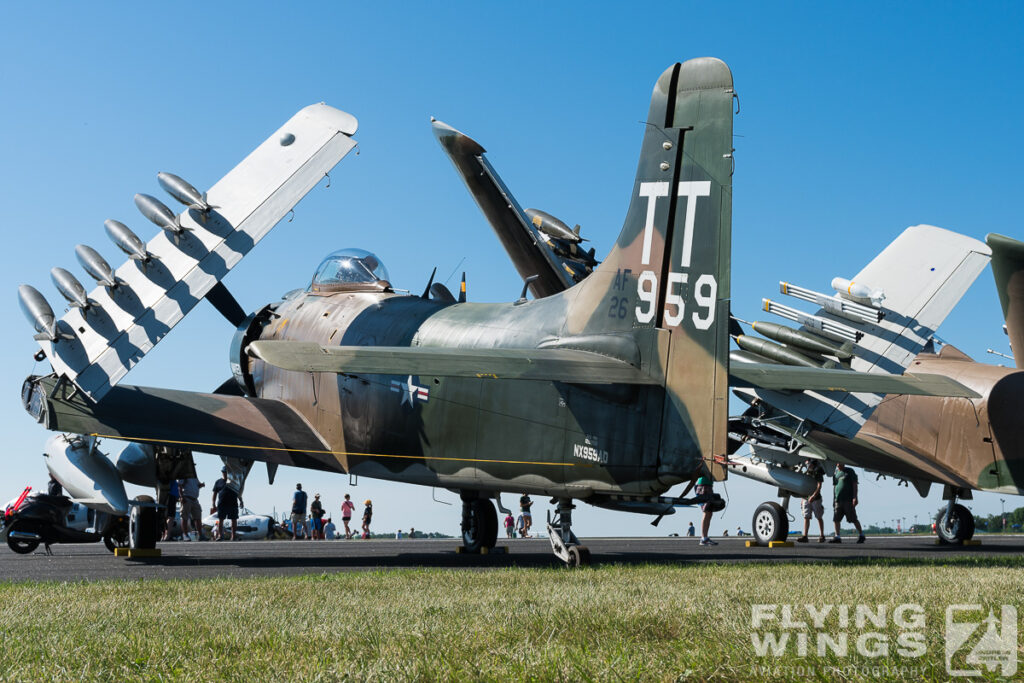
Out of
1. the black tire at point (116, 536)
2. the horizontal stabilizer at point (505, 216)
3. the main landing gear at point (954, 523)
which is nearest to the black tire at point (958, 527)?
the main landing gear at point (954, 523)

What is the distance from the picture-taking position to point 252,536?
3262 cm

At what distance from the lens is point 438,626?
16.5 ft

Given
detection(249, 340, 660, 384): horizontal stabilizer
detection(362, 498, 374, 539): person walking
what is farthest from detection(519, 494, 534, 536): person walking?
detection(249, 340, 660, 384): horizontal stabilizer

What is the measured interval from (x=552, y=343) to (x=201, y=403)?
19.8 feet

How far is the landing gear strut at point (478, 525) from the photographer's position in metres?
14.3

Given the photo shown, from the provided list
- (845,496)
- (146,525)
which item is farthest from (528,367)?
(845,496)

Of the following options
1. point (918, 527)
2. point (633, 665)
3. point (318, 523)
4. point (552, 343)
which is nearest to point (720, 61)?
point (552, 343)

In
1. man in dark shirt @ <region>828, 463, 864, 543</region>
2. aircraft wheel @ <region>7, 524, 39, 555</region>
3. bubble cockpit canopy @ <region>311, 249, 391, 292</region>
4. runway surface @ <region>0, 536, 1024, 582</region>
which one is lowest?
aircraft wheel @ <region>7, 524, 39, 555</region>

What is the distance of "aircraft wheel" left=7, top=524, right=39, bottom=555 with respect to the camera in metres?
15.8

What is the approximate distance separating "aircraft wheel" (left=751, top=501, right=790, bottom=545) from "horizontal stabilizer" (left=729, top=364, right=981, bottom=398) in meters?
7.74

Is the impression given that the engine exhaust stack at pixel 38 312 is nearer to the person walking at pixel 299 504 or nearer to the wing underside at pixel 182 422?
the wing underside at pixel 182 422

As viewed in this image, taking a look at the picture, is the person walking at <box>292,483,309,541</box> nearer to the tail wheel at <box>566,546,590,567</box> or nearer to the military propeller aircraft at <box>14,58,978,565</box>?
the military propeller aircraft at <box>14,58,978,565</box>

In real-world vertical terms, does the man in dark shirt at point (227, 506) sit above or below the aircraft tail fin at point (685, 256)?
below

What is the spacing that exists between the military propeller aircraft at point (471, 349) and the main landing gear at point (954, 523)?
10034 mm
